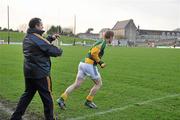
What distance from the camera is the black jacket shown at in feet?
21.3

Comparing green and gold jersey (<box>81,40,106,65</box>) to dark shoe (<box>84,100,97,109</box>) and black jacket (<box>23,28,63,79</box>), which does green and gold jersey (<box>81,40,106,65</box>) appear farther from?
black jacket (<box>23,28,63,79</box>)

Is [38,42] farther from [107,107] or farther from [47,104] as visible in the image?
[107,107]

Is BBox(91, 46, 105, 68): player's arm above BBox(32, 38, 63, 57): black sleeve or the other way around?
the other way around

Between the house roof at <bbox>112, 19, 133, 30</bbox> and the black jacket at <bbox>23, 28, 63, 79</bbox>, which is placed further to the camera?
the house roof at <bbox>112, 19, 133, 30</bbox>

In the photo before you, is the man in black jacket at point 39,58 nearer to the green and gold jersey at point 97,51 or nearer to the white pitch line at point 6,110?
the white pitch line at point 6,110

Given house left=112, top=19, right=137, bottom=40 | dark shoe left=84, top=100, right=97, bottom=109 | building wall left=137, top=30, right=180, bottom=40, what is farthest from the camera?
building wall left=137, top=30, right=180, bottom=40

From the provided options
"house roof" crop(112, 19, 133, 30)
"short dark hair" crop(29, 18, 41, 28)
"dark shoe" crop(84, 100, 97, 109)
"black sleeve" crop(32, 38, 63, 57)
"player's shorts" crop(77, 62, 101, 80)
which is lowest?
"dark shoe" crop(84, 100, 97, 109)

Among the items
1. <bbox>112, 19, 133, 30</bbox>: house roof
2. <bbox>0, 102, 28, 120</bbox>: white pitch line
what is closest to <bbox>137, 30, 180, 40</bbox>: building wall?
<bbox>112, 19, 133, 30</bbox>: house roof

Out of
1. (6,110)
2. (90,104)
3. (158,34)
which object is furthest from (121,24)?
(6,110)

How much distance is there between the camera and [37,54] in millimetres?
6559

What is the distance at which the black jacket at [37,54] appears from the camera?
6.49 m

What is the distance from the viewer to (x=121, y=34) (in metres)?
174

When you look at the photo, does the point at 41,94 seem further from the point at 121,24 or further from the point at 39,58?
the point at 121,24

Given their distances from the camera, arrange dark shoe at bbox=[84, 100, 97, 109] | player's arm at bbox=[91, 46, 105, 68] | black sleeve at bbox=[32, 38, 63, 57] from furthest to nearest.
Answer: dark shoe at bbox=[84, 100, 97, 109] → player's arm at bbox=[91, 46, 105, 68] → black sleeve at bbox=[32, 38, 63, 57]
